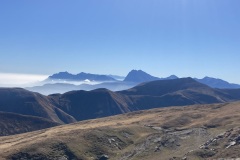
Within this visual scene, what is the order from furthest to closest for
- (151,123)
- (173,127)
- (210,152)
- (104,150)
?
(151,123) < (173,127) < (104,150) < (210,152)

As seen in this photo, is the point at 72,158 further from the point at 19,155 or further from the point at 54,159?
the point at 19,155

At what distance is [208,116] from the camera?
489 ft

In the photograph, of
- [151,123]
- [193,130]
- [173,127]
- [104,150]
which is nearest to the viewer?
[104,150]

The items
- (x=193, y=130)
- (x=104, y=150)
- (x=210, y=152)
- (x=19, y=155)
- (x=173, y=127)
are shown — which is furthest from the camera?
(x=173, y=127)

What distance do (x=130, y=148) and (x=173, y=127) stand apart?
32438 millimetres

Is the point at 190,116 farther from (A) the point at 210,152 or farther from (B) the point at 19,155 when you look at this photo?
(B) the point at 19,155

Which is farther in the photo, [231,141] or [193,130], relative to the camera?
[193,130]

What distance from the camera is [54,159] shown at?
9219 centimetres

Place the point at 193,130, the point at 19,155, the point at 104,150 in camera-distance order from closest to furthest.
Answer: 1. the point at 19,155
2. the point at 104,150
3. the point at 193,130

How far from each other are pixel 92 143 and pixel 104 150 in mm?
6212

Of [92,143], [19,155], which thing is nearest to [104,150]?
[92,143]

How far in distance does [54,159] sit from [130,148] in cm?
2517

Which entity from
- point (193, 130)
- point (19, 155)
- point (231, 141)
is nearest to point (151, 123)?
point (193, 130)

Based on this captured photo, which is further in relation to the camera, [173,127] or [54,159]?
[173,127]
